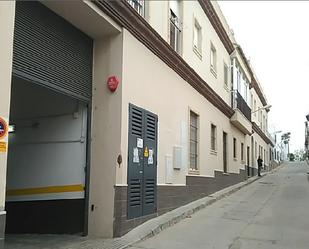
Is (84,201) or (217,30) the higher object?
(217,30)

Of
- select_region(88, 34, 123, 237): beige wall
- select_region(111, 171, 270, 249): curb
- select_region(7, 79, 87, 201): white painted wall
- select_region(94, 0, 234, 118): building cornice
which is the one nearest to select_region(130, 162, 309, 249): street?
select_region(111, 171, 270, 249): curb

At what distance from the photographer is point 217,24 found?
64.0 feet

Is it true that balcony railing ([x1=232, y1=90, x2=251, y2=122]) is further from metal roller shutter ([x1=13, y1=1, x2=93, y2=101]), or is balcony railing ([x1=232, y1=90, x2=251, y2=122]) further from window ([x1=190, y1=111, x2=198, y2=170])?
metal roller shutter ([x1=13, y1=1, x2=93, y2=101])

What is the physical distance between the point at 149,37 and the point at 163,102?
1.93 metres

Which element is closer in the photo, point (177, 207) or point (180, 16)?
point (177, 207)

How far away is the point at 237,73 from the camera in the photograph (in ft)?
83.9

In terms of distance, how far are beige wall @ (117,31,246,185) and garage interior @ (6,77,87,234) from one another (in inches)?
42.0

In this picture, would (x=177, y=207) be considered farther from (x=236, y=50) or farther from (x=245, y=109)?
(x=245, y=109)

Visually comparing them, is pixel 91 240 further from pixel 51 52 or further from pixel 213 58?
pixel 213 58

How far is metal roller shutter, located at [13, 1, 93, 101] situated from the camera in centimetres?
755

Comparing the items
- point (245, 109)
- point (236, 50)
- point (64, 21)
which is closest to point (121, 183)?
point (64, 21)

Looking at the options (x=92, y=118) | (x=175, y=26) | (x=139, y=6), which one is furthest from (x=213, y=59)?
(x=92, y=118)

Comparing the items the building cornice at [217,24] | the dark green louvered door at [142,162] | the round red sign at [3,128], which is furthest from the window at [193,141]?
the round red sign at [3,128]

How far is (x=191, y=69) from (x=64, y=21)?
249 inches
